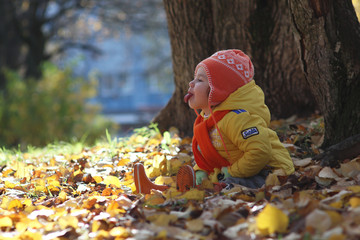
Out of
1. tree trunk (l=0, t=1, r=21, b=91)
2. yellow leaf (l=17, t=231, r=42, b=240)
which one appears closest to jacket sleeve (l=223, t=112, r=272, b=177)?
yellow leaf (l=17, t=231, r=42, b=240)

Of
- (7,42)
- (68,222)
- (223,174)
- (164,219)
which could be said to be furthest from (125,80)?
(164,219)

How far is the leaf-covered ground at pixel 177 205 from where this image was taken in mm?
1773

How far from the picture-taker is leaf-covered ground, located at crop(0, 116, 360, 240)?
5.82 feet

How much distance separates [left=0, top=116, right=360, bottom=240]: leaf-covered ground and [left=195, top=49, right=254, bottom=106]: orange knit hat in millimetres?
584

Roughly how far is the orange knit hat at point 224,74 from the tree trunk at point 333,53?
0.54 m

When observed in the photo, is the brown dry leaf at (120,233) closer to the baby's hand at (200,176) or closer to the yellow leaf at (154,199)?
the yellow leaf at (154,199)

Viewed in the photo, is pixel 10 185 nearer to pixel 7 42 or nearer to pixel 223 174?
pixel 223 174

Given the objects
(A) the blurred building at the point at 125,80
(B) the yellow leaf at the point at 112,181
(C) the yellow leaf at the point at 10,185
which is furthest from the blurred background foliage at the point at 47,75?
(A) the blurred building at the point at 125,80

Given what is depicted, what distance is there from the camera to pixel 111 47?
38.3 metres

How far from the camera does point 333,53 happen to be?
9.95 ft

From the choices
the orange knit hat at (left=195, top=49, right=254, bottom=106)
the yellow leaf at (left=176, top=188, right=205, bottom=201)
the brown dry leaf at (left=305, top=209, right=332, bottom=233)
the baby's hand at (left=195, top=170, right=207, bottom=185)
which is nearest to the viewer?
the brown dry leaf at (left=305, top=209, right=332, bottom=233)

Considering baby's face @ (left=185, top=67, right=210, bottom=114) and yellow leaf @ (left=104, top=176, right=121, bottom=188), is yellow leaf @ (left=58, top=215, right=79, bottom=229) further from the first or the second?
baby's face @ (left=185, top=67, right=210, bottom=114)

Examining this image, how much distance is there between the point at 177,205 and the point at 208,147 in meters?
0.64

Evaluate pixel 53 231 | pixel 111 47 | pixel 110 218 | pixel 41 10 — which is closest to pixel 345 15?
pixel 110 218
